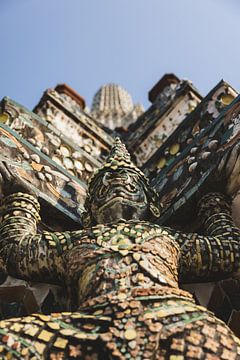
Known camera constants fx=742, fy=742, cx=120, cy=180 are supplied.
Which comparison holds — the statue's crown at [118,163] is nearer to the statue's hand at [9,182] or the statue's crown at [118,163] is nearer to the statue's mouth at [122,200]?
the statue's mouth at [122,200]

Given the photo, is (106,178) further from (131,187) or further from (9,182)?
(9,182)

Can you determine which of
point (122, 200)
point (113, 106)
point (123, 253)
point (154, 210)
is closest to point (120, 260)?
point (123, 253)

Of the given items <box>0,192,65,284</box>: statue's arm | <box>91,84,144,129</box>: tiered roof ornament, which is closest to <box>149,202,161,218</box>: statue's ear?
<box>0,192,65,284</box>: statue's arm

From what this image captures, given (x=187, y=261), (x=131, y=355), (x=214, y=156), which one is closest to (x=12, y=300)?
(x=187, y=261)

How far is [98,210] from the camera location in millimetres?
4738

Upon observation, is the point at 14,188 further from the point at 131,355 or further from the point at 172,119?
the point at 172,119

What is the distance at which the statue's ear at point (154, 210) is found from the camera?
15.6 ft

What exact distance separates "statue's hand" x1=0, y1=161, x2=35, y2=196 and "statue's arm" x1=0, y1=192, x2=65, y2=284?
34 cm

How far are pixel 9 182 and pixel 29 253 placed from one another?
79 centimetres

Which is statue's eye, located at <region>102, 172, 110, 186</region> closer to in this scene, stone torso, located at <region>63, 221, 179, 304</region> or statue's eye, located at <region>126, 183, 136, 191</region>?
statue's eye, located at <region>126, 183, 136, 191</region>

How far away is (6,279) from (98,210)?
722 mm

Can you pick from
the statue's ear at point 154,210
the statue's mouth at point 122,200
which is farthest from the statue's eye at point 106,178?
the statue's ear at point 154,210

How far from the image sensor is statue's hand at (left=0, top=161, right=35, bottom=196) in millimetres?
4965

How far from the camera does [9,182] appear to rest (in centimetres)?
498
